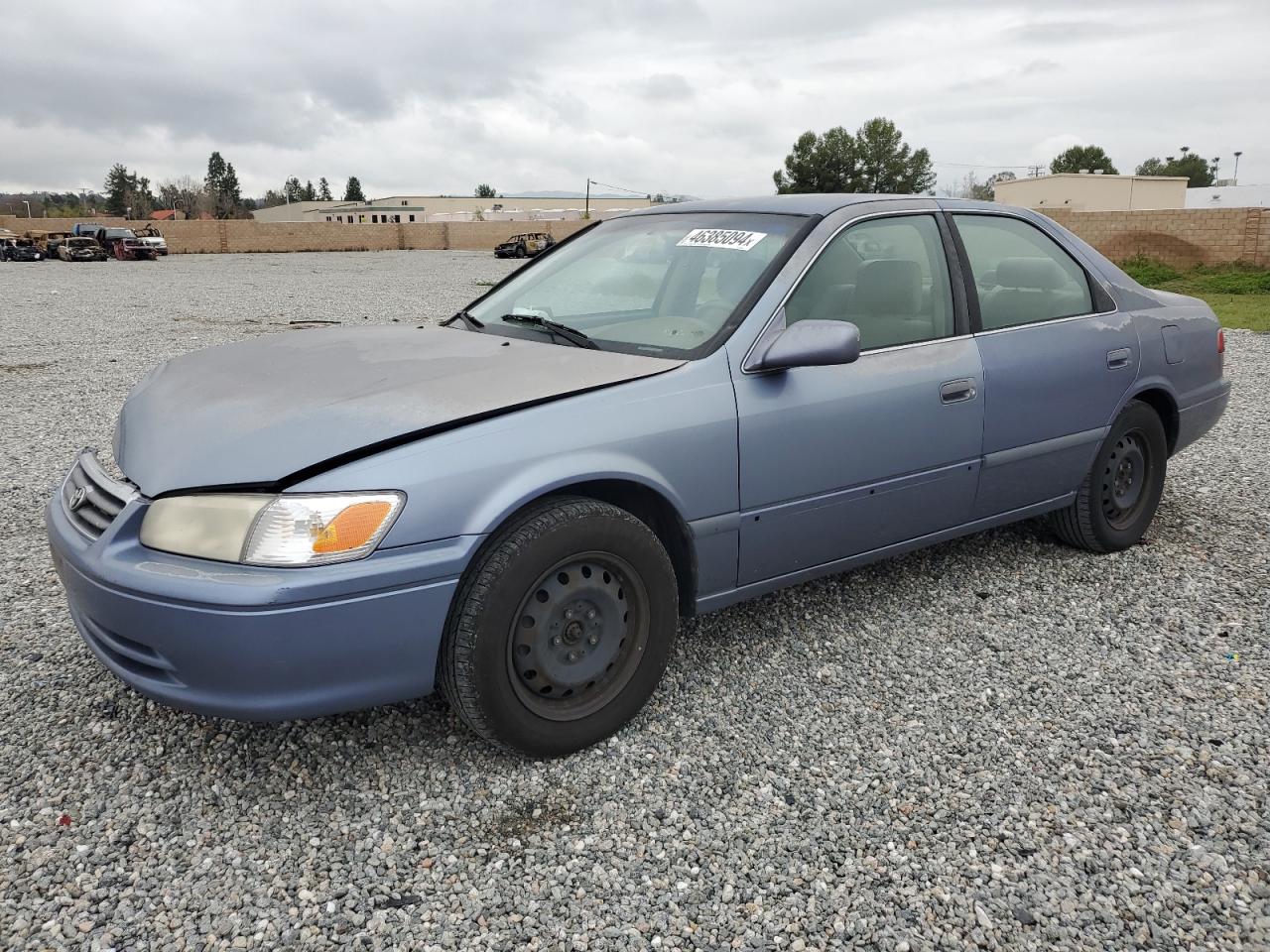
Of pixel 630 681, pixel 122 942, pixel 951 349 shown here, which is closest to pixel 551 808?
pixel 630 681

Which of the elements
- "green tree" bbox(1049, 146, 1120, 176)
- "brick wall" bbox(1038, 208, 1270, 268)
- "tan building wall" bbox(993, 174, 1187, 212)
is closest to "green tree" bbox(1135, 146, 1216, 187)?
"green tree" bbox(1049, 146, 1120, 176)

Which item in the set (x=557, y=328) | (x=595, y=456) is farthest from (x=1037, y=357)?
(x=595, y=456)

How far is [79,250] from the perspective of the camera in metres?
36.6

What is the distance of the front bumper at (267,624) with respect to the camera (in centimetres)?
228

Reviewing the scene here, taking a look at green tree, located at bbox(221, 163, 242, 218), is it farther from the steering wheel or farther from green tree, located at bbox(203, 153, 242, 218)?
the steering wheel

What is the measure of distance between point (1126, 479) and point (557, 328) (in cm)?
270

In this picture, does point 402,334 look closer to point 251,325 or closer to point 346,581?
point 346,581

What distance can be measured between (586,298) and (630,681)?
4.72 ft

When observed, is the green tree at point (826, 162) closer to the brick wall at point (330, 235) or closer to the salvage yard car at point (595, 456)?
the brick wall at point (330, 235)

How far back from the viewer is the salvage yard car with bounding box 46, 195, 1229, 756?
2.36m

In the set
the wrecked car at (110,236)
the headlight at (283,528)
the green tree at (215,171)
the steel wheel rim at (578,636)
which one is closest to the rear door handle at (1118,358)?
the steel wheel rim at (578,636)

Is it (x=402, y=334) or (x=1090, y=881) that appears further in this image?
(x=402, y=334)

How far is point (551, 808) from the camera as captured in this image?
2.58m

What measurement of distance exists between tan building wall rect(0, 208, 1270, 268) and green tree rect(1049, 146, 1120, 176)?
5141cm
